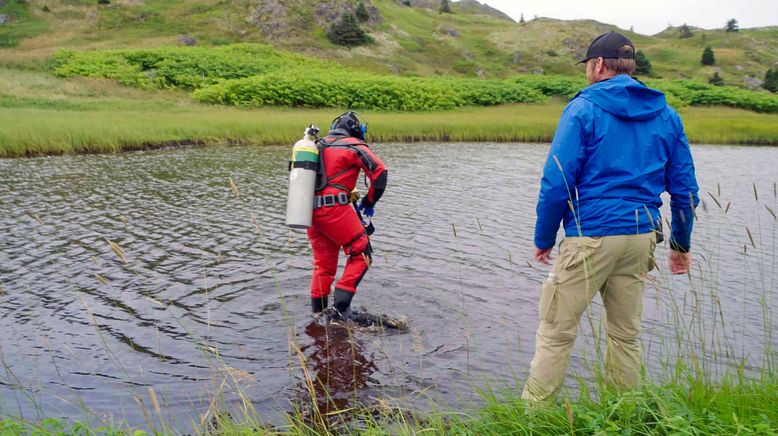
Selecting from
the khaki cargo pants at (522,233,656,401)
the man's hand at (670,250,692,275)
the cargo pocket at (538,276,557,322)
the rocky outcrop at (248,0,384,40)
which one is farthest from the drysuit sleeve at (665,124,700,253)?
the rocky outcrop at (248,0,384,40)

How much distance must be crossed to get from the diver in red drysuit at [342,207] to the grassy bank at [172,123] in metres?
16.7

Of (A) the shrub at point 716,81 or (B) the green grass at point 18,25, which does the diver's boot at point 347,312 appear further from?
(A) the shrub at point 716,81

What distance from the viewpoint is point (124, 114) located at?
27.7 meters

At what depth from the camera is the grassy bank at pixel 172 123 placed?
2111cm

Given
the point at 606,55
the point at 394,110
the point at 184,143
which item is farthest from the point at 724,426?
the point at 394,110

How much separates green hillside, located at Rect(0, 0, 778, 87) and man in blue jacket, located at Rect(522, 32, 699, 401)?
48.0 metres

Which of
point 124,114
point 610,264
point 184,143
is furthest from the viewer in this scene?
point 124,114

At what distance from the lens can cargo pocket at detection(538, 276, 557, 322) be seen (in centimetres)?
435

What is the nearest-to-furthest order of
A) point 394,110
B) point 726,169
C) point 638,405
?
point 638,405, point 726,169, point 394,110

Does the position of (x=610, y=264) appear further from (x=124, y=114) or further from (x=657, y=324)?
(x=124, y=114)

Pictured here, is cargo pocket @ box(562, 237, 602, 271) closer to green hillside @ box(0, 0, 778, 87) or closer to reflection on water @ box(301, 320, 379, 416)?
reflection on water @ box(301, 320, 379, 416)

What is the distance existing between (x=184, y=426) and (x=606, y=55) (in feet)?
14.5

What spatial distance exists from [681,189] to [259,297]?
5.64 m

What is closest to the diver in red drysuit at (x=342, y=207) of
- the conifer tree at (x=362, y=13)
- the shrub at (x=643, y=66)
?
the conifer tree at (x=362, y=13)
